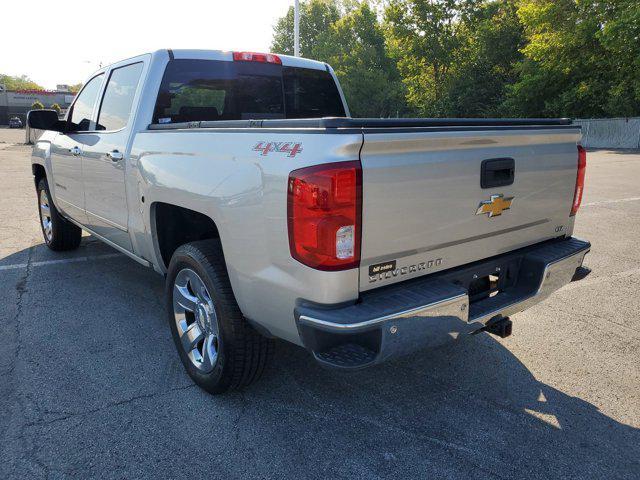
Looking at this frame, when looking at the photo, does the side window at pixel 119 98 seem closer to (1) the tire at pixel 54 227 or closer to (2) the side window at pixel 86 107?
(2) the side window at pixel 86 107

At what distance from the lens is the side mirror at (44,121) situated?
4.64 meters

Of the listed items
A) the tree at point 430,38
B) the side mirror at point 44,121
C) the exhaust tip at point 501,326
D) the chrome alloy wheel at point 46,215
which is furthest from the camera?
the tree at point 430,38

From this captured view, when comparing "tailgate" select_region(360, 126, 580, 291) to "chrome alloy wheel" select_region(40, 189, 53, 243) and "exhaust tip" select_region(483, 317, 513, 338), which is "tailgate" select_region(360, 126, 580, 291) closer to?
"exhaust tip" select_region(483, 317, 513, 338)

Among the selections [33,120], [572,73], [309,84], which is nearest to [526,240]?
[309,84]

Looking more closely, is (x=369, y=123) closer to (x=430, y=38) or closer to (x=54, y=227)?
(x=54, y=227)

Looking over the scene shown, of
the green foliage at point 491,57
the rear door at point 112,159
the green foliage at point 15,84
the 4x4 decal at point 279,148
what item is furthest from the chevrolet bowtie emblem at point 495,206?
the green foliage at point 15,84

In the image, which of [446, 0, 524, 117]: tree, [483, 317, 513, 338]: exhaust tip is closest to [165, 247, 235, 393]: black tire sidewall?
[483, 317, 513, 338]: exhaust tip

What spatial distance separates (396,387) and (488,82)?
128 feet

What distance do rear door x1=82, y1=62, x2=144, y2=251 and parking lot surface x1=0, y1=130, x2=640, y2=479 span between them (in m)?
0.77

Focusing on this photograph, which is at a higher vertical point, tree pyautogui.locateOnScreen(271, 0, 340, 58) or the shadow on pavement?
tree pyautogui.locateOnScreen(271, 0, 340, 58)

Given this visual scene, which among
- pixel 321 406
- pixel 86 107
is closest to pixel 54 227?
pixel 86 107

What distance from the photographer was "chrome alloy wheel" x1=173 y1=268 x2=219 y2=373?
2.93 metres

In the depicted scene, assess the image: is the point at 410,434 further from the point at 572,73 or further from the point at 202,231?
the point at 572,73

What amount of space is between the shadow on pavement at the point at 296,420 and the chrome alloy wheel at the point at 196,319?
0.21m
